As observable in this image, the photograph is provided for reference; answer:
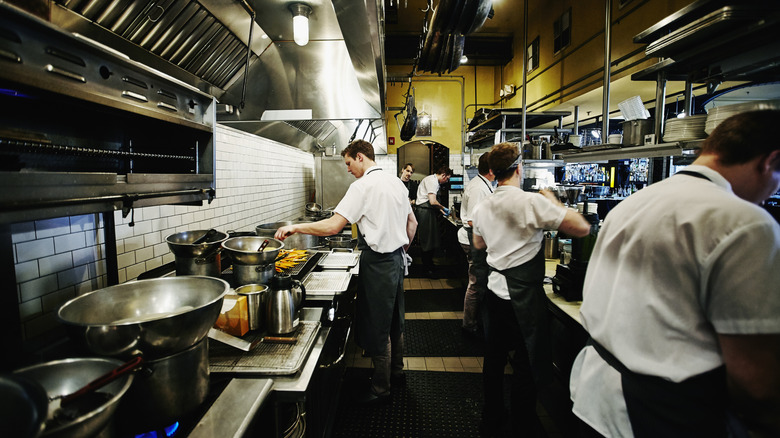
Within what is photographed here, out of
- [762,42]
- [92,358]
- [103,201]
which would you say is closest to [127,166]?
[103,201]

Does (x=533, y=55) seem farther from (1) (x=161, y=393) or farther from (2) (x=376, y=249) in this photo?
(1) (x=161, y=393)

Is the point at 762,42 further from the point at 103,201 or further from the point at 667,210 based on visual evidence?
the point at 103,201

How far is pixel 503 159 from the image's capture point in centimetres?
234

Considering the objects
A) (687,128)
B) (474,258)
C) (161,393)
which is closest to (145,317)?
(161,393)

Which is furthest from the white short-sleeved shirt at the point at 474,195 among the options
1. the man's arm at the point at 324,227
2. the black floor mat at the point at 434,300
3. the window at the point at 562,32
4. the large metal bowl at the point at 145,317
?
the window at the point at 562,32

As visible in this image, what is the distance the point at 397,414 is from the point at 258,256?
178 centimetres

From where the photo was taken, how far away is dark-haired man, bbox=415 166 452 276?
22.0 ft

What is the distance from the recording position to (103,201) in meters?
1.16

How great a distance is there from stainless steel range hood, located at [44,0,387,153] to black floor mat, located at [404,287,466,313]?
9.46ft

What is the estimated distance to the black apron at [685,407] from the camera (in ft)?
3.62

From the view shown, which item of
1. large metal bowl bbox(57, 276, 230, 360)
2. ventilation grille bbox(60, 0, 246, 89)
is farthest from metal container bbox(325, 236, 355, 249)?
large metal bowl bbox(57, 276, 230, 360)

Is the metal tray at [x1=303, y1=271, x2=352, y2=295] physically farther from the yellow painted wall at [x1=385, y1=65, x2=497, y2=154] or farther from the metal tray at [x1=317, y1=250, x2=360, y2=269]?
the yellow painted wall at [x1=385, y1=65, x2=497, y2=154]

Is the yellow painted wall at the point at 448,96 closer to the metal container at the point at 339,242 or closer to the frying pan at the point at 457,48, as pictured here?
the metal container at the point at 339,242

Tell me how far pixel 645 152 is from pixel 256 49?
9.87ft
